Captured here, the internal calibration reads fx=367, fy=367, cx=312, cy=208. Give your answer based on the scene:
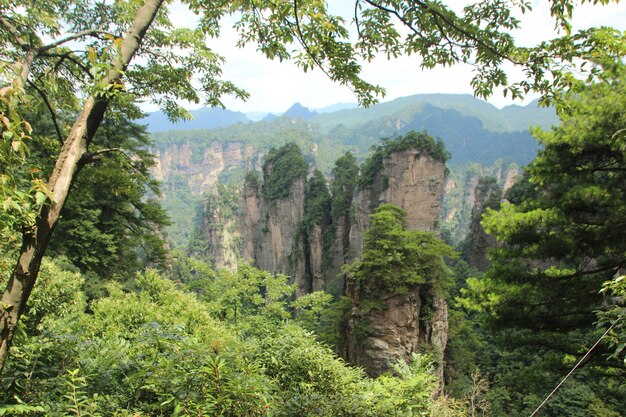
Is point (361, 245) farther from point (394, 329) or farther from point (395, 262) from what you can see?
point (394, 329)

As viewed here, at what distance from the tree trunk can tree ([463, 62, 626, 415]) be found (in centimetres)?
576

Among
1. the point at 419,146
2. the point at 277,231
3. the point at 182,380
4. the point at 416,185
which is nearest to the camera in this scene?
the point at 182,380

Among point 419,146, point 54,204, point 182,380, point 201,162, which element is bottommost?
point 182,380

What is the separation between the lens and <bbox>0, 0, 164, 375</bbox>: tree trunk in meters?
1.97

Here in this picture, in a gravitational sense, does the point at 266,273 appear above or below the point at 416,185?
below

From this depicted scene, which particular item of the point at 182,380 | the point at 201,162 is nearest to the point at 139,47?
the point at 182,380

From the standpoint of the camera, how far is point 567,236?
5.98 metres

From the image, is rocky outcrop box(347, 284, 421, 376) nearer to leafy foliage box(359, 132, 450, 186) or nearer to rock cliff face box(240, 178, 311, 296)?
leafy foliage box(359, 132, 450, 186)

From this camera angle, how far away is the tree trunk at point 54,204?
77.4 inches

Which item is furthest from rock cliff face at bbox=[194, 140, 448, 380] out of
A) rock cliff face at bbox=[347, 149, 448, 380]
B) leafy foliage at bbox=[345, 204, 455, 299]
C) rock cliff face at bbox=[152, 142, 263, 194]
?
rock cliff face at bbox=[152, 142, 263, 194]

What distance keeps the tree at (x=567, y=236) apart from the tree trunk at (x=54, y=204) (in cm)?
576

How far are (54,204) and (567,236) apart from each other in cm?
685

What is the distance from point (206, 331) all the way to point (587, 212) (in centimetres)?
726

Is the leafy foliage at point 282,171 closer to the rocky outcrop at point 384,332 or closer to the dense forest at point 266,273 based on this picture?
the dense forest at point 266,273
